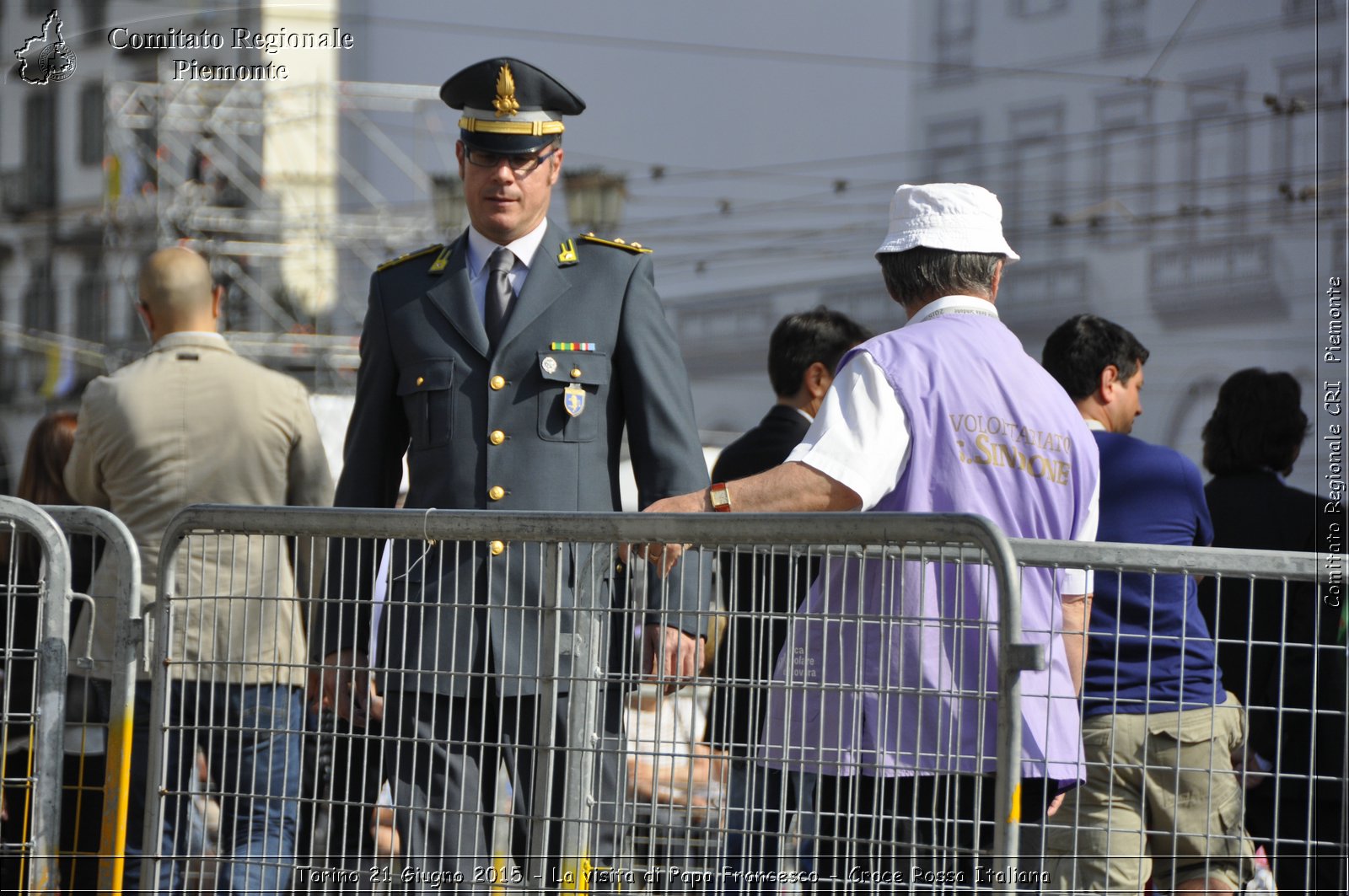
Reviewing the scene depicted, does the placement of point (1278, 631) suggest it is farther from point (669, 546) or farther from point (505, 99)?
point (505, 99)

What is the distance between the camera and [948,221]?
10.1 ft

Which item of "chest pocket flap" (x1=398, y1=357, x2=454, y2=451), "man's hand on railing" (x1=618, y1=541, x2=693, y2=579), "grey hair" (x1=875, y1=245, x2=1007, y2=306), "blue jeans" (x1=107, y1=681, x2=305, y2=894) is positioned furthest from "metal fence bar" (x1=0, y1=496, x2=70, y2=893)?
"grey hair" (x1=875, y1=245, x2=1007, y2=306)

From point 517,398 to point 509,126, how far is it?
599mm

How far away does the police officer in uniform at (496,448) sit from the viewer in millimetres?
2957

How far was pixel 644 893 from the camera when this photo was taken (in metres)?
2.79

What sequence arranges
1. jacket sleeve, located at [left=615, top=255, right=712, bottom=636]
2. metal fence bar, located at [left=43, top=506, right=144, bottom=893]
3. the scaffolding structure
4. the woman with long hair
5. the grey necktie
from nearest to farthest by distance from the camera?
1. the woman with long hair
2. metal fence bar, located at [left=43, top=506, right=144, bottom=893]
3. jacket sleeve, located at [left=615, top=255, right=712, bottom=636]
4. the grey necktie
5. the scaffolding structure

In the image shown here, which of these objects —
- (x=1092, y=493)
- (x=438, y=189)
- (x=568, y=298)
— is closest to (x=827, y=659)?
(x=1092, y=493)

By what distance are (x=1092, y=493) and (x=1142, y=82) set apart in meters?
12.4

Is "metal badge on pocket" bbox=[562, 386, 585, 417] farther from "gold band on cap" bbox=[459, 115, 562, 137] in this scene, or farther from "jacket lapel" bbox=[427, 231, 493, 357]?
"gold band on cap" bbox=[459, 115, 562, 137]

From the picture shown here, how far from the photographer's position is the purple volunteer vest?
2.68 meters

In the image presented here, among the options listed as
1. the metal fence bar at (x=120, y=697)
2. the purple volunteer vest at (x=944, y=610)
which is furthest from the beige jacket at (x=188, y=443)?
the purple volunteer vest at (x=944, y=610)

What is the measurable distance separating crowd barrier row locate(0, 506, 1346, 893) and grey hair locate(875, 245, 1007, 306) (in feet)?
1.97

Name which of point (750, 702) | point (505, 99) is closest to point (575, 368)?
point (505, 99)

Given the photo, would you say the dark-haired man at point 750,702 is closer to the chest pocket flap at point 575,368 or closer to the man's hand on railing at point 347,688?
the chest pocket flap at point 575,368
